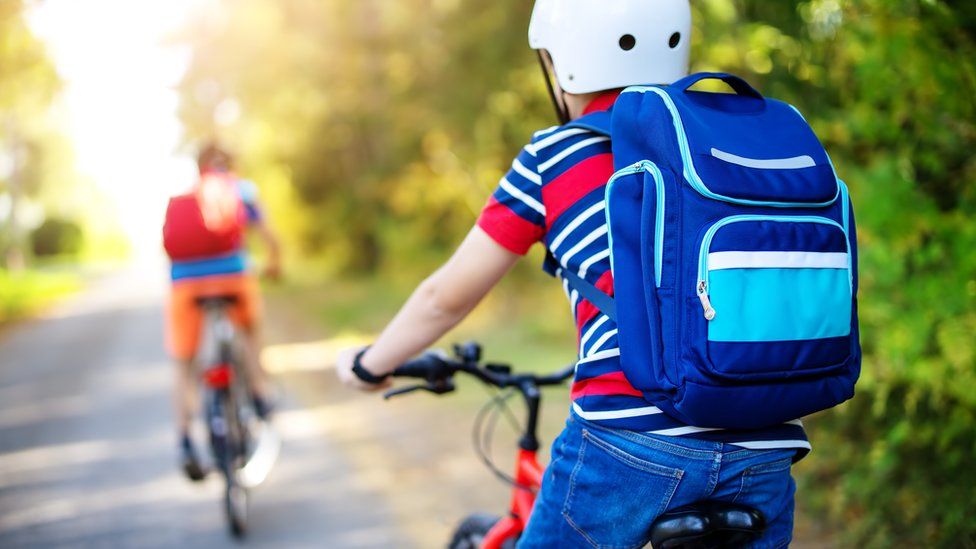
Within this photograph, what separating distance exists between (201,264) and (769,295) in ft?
13.8

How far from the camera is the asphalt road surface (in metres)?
5.06

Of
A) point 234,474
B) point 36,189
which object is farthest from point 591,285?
point 36,189

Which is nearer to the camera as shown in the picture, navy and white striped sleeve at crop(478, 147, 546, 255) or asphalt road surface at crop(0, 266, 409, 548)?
navy and white striped sleeve at crop(478, 147, 546, 255)

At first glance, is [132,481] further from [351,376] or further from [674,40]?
[674,40]

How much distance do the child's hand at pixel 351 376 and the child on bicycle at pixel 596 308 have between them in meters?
0.36

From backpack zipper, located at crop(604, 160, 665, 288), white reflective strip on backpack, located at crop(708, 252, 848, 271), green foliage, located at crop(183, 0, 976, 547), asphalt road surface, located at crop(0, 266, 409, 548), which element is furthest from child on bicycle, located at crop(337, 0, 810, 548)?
asphalt road surface, located at crop(0, 266, 409, 548)

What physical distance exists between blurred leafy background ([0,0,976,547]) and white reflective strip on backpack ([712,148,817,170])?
1.98 m

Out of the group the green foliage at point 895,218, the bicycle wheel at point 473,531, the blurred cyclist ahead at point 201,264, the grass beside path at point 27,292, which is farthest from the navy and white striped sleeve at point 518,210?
the grass beside path at point 27,292

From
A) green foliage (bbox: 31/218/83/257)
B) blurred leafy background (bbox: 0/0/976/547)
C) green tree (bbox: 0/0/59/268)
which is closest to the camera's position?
blurred leafy background (bbox: 0/0/976/547)

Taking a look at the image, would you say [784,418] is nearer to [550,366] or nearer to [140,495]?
[140,495]

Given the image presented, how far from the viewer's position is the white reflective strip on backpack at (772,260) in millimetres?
1620

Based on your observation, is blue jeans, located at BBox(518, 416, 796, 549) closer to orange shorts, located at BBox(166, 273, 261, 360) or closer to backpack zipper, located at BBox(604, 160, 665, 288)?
backpack zipper, located at BBox(604, 160, 665, 288)

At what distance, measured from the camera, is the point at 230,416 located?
5.11 meters

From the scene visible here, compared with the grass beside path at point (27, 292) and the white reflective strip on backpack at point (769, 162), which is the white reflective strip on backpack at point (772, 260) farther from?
the grass beside path at point (27, 292)
